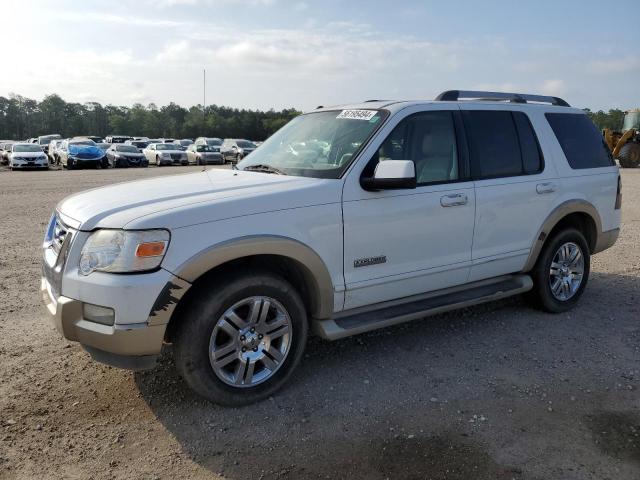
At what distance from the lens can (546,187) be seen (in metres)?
4.89

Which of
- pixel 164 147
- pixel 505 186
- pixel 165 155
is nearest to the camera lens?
pixel 505 186

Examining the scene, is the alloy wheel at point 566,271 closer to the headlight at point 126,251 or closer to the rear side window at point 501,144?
the rear side window at point 501,144

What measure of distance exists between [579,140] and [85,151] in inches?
1086

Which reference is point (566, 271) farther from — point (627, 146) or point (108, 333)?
point (627, 146)

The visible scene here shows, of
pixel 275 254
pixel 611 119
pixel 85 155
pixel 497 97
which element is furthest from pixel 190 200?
pixel 611 119

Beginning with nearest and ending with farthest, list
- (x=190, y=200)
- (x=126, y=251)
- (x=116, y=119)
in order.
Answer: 1. (x=126, y=251)
2. (x=190, y=200)
3. (x=116, y=119)

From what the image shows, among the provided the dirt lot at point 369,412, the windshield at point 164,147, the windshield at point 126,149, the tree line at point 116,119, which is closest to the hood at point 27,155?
the windshield at point 126,149

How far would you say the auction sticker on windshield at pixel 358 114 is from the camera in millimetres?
4191

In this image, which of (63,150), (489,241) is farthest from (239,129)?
(489,241)

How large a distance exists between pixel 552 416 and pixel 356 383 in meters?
1.27

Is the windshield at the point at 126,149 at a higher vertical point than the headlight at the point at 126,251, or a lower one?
higher

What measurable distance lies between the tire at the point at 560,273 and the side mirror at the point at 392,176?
206cm

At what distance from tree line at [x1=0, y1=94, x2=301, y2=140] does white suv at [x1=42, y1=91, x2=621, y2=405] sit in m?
85.4

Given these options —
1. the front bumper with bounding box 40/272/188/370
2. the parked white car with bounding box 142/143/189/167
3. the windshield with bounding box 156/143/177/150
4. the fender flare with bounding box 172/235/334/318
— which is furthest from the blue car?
A: the fender flare with bounding box 172/235/334/318
